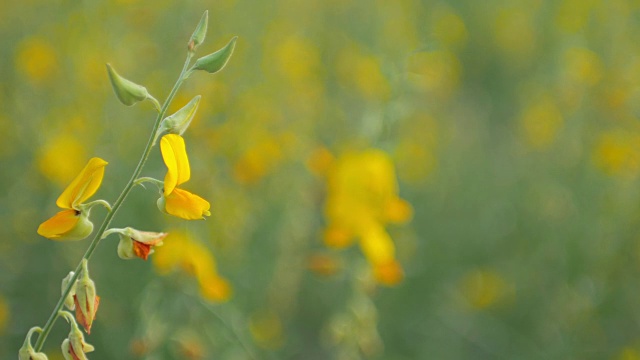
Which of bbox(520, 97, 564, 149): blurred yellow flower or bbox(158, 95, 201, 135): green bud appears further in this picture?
bbox(520, 97, 564, 149): blurred yellow flower

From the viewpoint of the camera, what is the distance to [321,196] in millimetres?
2828

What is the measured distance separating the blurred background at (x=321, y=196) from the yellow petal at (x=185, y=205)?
0.88 metres

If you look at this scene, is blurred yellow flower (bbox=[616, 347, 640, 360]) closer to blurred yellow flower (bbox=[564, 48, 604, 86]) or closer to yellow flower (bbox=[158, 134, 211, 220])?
blurred yellow flower (bbox=[564, 48, 604, 86])

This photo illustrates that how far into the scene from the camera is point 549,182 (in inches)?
167

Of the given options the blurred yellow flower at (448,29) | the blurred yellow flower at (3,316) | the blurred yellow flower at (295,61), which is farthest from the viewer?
the blurred yellow flower at (448,29)

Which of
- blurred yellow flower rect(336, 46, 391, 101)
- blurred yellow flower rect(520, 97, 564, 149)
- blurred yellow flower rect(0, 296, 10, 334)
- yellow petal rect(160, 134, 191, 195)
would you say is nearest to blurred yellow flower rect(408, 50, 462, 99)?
blurred yellow flower rect(336, 46, 391, 101)

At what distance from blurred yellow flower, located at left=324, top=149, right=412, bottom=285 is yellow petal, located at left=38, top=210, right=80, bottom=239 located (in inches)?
54.5

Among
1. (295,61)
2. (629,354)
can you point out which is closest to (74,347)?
(629,354)

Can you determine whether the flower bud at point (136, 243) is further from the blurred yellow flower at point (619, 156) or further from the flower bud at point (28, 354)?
the blurred yellow flower at point (619, 156)

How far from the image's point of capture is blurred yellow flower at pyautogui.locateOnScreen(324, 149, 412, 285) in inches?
94.7

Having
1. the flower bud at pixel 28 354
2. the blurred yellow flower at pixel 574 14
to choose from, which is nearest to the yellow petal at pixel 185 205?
the flower bud at pixel 28 354

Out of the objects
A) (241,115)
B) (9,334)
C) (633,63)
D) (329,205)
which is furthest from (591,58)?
(9,334)

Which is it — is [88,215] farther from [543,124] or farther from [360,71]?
[360,71]

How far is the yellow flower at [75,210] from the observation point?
3.34 feet
